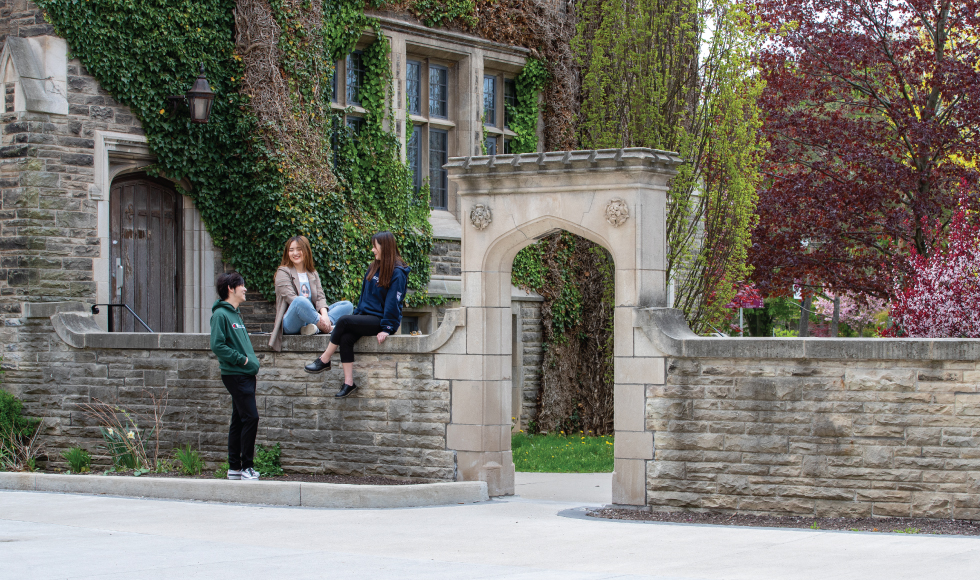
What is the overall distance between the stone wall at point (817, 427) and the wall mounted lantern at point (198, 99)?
6.43 metres

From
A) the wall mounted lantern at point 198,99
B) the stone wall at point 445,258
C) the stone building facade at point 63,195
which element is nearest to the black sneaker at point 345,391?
the stone building facade at point 63,195

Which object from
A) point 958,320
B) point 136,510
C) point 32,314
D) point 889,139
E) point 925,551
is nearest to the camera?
point 925,551

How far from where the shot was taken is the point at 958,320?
14195 mm

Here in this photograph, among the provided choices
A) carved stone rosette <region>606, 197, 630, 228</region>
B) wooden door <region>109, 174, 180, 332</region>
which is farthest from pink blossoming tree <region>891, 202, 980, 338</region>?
wooden door <region>109, 174, 180, 332</region>

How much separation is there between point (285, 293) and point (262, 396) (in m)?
1.07

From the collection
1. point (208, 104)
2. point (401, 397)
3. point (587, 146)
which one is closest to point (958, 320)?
point (587, 146)

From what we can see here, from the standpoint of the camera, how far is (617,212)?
9875mm

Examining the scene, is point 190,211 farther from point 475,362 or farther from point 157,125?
point 475,362

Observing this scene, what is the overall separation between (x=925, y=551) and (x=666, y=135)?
1037 centimetres

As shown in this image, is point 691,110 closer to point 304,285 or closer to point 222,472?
point 304,285

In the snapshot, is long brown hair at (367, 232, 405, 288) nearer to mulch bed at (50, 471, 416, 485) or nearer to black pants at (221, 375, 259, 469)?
black pants at (221, 375, 259, 469)

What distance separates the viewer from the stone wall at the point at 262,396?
10.8 meters

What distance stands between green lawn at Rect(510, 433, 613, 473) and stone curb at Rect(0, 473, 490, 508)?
126 inches

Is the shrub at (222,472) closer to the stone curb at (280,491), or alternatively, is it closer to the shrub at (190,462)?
the shrub at (190,462)
